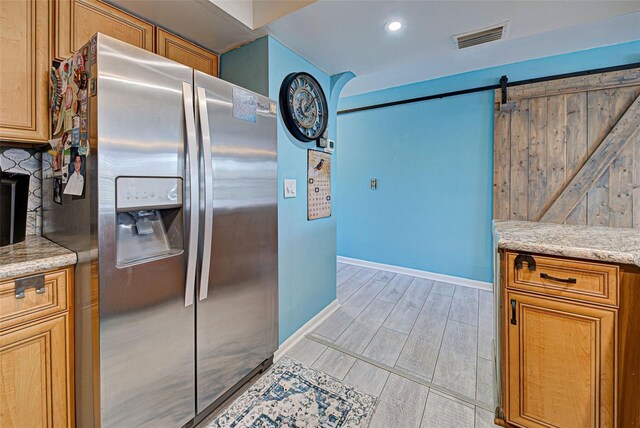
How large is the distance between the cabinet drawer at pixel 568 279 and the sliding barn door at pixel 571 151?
2045 mm

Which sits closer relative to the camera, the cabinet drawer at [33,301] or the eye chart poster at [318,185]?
the cabinet drawer at [33,301]

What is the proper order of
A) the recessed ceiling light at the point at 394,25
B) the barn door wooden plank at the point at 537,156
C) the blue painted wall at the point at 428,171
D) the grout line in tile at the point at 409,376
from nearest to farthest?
the grout line in tile at the point at 409,376, the recessed ceiling light at the point at 394,25, the barn door wooden plank at the point at 537,156, the blue painted wall at the point at 428,171

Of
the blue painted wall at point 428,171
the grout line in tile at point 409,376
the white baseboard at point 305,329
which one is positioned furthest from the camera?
the blue painted wall at point 428,171

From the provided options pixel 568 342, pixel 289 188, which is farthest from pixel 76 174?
pixel 568 342

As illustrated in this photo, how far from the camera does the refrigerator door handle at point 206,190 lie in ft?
4.40

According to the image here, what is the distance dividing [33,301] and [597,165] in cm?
414

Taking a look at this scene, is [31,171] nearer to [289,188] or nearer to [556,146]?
[289,188]

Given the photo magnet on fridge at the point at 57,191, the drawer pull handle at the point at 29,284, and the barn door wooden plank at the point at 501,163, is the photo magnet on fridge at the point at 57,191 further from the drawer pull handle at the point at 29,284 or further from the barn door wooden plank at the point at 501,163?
the barn door wooden plank at the point at 501,163

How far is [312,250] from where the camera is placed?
2410 millimetres

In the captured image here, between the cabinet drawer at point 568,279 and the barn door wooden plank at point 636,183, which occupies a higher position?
the barn door wooden plank at point 636,183

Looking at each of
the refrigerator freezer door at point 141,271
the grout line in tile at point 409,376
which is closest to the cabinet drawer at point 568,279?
the grout line in tile at point 409,376

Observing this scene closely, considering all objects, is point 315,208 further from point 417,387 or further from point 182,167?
point 417,387

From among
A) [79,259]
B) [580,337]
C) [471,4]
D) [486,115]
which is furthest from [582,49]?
[79,259]

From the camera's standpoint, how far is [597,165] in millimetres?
2631
